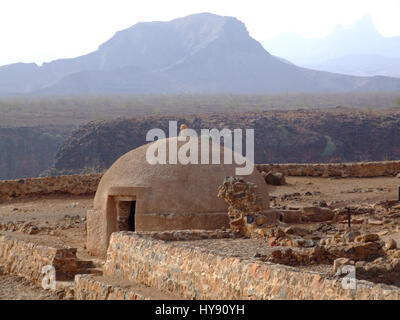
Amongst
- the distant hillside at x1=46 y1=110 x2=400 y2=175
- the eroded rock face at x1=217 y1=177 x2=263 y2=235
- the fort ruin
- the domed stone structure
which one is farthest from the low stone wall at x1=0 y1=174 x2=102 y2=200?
the distant hillside at x1=46 y1=110 x2=400 y2=175

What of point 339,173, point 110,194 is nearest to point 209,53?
point 339,173

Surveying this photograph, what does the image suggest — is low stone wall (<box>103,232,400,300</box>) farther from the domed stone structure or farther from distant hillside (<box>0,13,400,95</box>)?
distant hillside (<box>0,13,400,95</box>)

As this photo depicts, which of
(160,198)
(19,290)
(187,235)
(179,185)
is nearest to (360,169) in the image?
(179,185)

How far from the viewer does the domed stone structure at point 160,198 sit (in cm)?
1419

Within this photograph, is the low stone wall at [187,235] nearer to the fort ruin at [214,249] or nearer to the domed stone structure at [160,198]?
the fort ruin at [214,249]

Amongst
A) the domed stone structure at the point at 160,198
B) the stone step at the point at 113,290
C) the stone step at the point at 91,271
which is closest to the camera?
the stone step at the point at 113,290

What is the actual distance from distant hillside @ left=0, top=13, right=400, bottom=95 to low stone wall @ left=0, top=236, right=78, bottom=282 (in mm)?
125642

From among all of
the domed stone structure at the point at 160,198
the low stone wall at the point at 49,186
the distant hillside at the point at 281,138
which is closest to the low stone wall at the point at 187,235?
the domed stone structure at the point at 160,198

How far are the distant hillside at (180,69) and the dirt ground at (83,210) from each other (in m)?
115

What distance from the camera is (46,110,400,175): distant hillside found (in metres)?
46.2

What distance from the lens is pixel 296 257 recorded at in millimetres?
10547

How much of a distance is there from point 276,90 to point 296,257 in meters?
135

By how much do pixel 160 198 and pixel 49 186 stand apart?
1067cm
